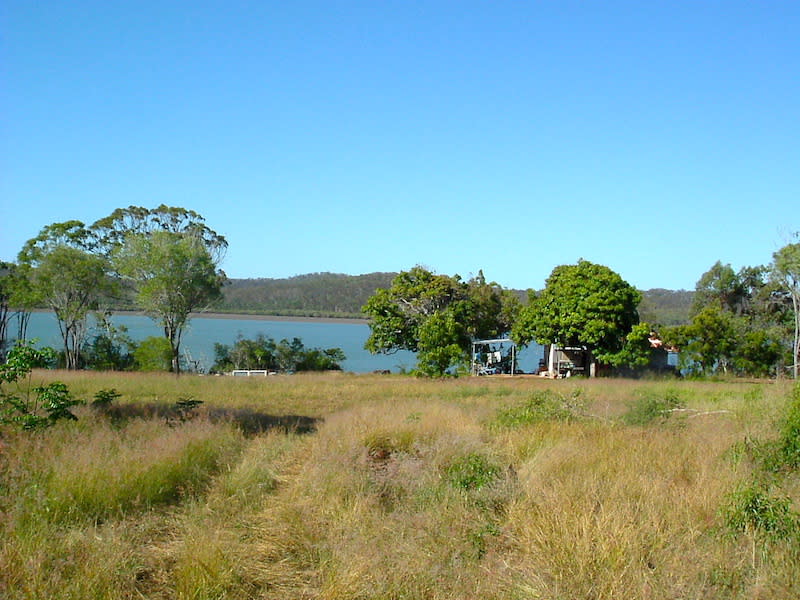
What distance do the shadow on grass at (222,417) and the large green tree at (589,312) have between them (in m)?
24.7

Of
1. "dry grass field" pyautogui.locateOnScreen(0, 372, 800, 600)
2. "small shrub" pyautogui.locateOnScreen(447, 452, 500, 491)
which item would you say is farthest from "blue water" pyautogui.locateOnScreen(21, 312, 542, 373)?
"small shrub" pyautogui.locateOnScreen(447, 452, 500, 491)

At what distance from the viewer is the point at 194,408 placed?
555 inches

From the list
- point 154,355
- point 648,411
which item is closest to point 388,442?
point 648,411

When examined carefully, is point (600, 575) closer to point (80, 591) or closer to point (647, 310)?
point (80, 591)

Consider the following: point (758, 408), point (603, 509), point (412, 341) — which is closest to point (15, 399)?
point (603, 509)

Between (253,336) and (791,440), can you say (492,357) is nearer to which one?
(253,336)

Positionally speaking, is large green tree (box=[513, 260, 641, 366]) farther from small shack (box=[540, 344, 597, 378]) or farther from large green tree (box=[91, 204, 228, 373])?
large green tree (box=[91, 204, 228, 373])

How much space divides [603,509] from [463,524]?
4.34ft

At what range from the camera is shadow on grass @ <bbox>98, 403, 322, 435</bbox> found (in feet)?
39.1

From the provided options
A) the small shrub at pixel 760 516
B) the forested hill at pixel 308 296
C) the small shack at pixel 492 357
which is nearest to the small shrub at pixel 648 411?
the small shrub at pixel 760 516

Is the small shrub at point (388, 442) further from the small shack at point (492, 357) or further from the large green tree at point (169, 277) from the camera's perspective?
the small shack at point (492, 357)

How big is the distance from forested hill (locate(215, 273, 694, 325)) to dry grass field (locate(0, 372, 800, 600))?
102432mm

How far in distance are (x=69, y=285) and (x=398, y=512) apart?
35.2 m

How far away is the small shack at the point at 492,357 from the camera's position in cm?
4503
